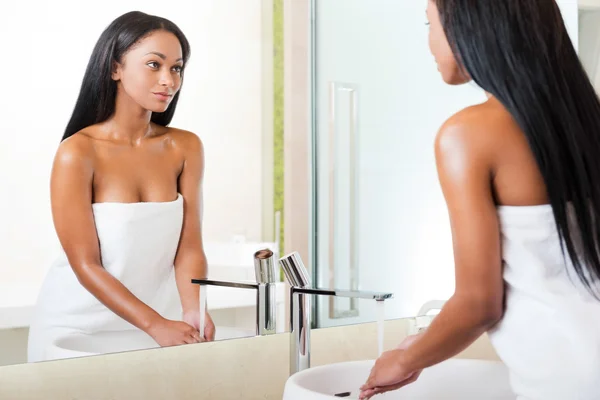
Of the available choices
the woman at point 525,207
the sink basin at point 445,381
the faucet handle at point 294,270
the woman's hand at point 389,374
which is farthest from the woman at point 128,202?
the woman at point 525,207

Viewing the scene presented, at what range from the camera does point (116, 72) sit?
1271 mm

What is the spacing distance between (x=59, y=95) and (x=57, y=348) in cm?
40

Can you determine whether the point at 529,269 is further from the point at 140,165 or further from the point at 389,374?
the point at 140,165

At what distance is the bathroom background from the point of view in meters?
1.20

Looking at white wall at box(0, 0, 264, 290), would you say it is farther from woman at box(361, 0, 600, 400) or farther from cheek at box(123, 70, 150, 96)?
woman at box(361, 0, 600, 400)

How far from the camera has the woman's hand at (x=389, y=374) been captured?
1084 millimetres

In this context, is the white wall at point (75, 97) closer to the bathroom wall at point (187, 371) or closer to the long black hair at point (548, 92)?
the bathroom wall at point (187, 371)

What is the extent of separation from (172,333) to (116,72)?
44cm

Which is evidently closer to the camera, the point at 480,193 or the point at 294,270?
the point at 480,193

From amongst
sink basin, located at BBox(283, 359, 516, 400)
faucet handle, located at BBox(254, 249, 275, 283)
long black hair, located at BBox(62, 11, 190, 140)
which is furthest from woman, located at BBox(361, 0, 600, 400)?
long black hair, located at BBox(62, 11, 190, 140)

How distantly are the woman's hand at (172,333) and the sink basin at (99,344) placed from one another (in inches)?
0.5

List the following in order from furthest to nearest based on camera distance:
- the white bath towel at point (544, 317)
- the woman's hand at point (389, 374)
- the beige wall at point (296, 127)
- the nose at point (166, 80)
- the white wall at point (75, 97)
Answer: the beige wall at point (296, 127)
the nose at point (166, 80)
the white wall at point (75, 97)
the woman's hand at point (389, 374)
the white bath towel at point (544, 317)

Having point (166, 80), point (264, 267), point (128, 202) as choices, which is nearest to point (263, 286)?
point (264, 267)

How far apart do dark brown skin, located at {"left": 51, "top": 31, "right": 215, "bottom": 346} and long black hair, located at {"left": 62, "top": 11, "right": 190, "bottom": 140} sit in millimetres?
11
